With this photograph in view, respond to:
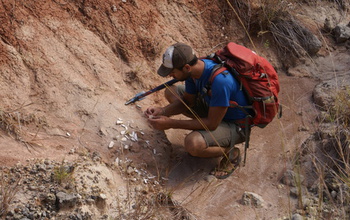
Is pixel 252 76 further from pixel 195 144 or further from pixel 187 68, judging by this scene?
pixel 195 144

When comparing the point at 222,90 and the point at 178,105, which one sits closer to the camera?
the point at 222,90

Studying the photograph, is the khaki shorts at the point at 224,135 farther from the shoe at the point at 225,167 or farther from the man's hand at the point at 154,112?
the man's hand at the point at 154,112

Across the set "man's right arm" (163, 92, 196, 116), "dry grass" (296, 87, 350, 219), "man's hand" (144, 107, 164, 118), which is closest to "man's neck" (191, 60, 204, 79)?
"man's right arm" (163, 92, 196, 116)

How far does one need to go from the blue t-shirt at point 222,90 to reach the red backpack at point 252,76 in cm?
4

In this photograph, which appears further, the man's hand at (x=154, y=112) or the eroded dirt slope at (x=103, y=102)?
the man's hand at (x=154, y=112)

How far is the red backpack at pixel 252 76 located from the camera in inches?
156

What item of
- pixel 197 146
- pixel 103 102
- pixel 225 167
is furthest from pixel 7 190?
pixel 225 167

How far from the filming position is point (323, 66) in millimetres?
6355

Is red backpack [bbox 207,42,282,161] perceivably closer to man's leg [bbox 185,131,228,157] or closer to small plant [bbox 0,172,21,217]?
man's leg [bbox 185,131,228,157]

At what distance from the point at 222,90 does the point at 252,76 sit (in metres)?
0.31

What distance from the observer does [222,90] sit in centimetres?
388

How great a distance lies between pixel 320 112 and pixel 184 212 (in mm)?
2432

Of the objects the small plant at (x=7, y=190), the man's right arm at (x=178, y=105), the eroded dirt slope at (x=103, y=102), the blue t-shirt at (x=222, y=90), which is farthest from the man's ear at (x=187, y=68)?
the small plant at (x=7, y=190)

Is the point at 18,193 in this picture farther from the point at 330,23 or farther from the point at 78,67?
the point at 330,23
